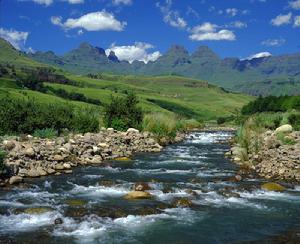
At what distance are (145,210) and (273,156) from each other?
57.2 feet

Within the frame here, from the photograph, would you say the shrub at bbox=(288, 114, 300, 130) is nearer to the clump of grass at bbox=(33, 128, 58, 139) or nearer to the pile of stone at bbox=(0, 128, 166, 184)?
the pile of stone at bbox=(0, 128, 166, 184)

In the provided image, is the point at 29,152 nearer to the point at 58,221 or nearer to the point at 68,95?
the point at 58,221

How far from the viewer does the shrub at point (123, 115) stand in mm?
57406

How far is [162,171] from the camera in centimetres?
3428

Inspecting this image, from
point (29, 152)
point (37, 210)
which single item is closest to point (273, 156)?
point (29, 152)

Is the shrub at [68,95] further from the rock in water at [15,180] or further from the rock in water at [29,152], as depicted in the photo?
the rock in water at [15,180]

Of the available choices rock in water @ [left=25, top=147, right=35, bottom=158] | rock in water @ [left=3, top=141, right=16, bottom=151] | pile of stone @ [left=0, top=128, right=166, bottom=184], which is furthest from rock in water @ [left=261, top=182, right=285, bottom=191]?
rock in water @ [left=3, top=141, right=16, bottom=151]

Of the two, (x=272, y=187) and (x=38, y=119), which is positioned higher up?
(x=38, y=119)

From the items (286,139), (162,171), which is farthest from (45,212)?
(286,139)

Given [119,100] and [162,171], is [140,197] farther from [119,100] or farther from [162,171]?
[119,100]

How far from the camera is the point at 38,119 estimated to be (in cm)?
4672

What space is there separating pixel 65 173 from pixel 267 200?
584 inches

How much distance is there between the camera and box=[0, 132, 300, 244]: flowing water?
17.8 m

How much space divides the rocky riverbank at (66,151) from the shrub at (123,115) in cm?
350
